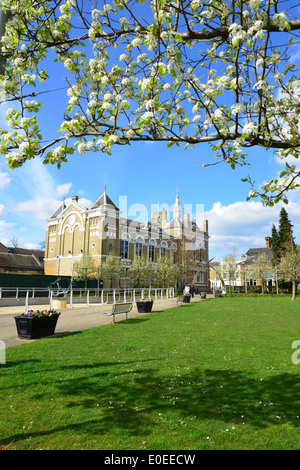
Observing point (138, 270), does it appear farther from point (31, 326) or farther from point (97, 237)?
point (31, 326)

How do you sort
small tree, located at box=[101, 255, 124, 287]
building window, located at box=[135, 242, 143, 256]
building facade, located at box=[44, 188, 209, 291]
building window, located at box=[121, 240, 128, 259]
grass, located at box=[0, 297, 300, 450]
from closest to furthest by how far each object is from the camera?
1. grass, located at box=[0, 297, 300, 450]
2. small tree, located at box=[101, 255, 124, 287]
3. building facade, located at box=[44, 188, 209, 291]
4. building window, located at box=[121, 240, 128, 259]
5. building window, located at box=[135, 242, 143, 256]

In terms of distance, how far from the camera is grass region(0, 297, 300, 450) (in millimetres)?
3695

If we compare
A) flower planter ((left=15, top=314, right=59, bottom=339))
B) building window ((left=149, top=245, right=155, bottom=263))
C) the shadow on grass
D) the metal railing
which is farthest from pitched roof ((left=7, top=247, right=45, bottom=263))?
the shadow on grass

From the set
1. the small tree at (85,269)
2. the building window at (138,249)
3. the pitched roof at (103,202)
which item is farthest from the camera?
the building window at (138,249)

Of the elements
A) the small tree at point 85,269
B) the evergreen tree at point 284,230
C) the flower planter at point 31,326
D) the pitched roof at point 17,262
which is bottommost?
the flower planter at point 31,326

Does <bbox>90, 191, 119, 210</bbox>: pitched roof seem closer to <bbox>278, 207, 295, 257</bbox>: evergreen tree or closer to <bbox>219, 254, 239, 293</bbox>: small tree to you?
<bbox>219, 254, 239, 293</bbox>: small tree

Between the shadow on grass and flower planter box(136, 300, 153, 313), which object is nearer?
the shadow on grass

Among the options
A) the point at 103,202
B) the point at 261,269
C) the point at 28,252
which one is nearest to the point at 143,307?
the point at 103,202

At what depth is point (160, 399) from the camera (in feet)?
16.1

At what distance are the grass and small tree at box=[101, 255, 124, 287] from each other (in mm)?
32842

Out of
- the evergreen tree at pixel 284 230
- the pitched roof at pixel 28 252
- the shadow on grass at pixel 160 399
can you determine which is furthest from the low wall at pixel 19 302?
the pitched roof at pixel 28 252

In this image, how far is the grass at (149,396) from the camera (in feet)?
12.1

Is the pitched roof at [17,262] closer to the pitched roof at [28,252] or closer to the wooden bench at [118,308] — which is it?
the pitched roof at [28,252]

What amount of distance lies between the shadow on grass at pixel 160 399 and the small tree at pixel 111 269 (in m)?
35.6
